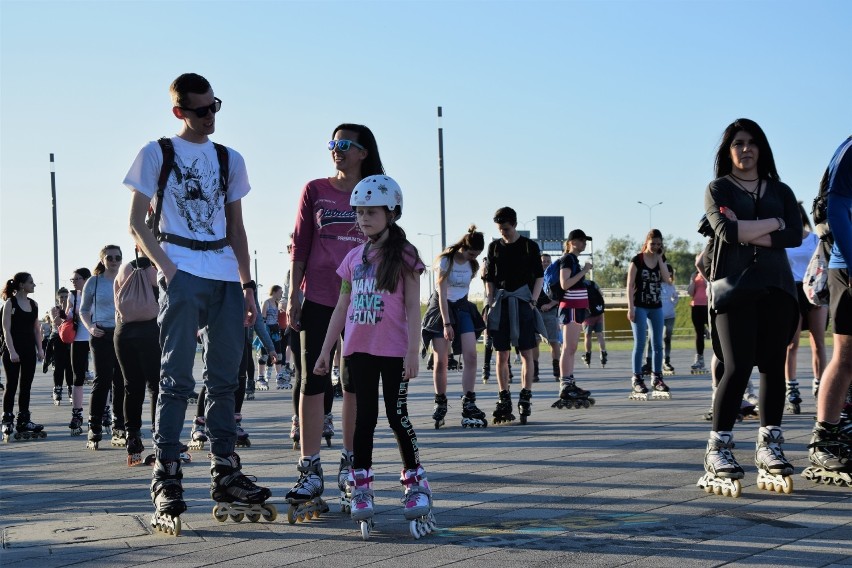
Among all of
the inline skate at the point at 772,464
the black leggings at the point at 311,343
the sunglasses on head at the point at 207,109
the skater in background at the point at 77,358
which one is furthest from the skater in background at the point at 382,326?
the skater in background at the point at 77,358

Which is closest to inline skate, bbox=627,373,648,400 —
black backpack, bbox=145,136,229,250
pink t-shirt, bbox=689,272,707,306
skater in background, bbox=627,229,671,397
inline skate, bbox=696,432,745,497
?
skater in background, bbox=627,229,671,397

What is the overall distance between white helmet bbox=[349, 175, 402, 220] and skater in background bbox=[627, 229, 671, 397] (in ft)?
27.2

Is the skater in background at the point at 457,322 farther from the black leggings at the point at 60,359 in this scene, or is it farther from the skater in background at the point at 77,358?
the black leggings at the point at 60,359

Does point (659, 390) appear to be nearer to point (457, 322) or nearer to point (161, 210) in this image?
point (457, 322)

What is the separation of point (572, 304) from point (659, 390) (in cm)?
152

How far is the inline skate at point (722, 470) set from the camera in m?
6.18

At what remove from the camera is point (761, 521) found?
550 centimetres

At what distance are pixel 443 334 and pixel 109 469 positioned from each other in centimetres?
360

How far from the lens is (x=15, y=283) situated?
531 inches

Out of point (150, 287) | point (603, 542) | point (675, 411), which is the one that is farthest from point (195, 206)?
point (675, 411)

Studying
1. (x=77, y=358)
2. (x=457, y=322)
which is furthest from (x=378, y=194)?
(x=77, y=358)

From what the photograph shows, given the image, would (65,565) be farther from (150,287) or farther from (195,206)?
(150,287)

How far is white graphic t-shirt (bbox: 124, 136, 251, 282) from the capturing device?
19.4ft

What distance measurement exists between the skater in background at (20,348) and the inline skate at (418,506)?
835cm
